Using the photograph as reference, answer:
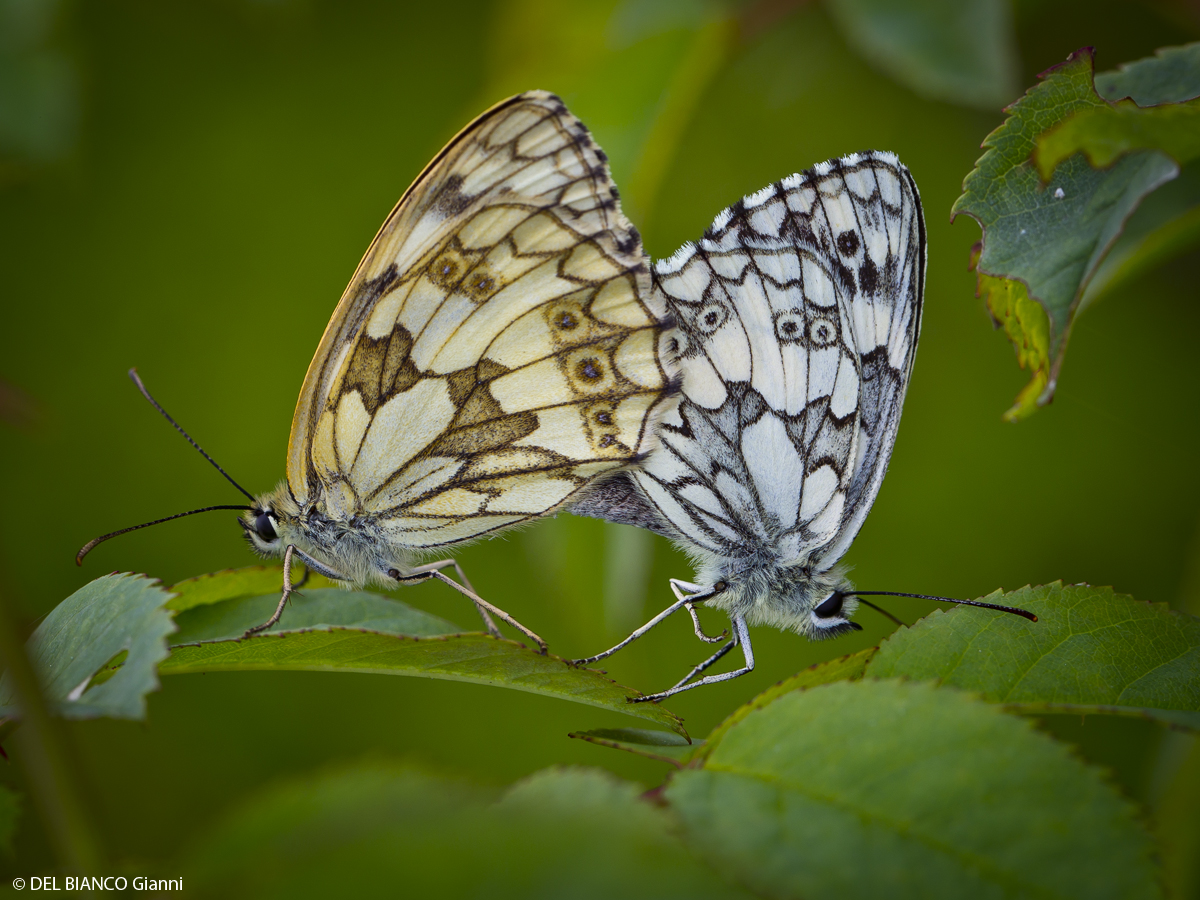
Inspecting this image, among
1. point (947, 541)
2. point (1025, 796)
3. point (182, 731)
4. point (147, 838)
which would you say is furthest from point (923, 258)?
point (147, 838)

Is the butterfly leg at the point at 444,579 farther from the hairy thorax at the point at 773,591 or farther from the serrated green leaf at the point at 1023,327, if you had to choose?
the serrated green leaf at the point at 1023,327

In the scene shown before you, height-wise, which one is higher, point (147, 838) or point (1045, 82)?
point (1045, 82)

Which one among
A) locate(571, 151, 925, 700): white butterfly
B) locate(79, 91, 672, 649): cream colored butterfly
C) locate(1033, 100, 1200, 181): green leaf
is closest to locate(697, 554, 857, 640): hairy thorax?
locate(571, 151, 925, 700): white butterfly

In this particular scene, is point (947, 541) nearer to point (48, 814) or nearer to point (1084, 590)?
point (1084, 590)

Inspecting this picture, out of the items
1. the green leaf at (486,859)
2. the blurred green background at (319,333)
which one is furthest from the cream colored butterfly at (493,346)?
the green leaf at (486,859)

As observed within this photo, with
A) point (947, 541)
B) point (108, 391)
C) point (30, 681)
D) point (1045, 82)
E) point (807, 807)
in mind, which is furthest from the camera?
point (108, 391)

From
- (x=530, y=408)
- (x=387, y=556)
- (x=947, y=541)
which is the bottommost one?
(x=947, y=541)

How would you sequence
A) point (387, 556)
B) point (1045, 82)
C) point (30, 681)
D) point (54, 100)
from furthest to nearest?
point (54, 100), point (387, 556), point (1045, 82), point (30, 681)
